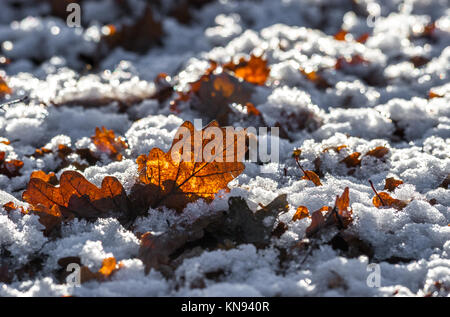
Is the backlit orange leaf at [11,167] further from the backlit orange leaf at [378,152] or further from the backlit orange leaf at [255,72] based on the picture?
the backlit orange leaf at [378,152]

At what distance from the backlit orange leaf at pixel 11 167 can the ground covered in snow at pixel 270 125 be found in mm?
40

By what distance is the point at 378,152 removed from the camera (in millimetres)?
2078

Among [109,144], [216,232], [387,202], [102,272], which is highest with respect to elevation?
[109,144]

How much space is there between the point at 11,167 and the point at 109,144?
17.7 inches

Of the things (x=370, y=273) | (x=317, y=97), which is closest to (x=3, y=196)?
(x=370, y=273)

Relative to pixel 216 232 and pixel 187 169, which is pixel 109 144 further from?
pixel 216 232

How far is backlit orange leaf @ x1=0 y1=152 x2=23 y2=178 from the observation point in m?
2.05

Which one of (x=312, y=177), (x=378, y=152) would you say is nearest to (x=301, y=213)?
(x=312, y=177)

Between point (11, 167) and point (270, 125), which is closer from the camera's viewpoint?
point (11, 167)

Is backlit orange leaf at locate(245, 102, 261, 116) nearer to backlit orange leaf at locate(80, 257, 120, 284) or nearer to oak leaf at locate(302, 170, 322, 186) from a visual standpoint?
oak leaf at locate(302, 170, 322, 186)

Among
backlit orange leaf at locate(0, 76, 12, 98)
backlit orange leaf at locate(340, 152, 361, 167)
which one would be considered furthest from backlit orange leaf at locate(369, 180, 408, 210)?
backlit orange leaf at locate(0, 76, 12, 98)

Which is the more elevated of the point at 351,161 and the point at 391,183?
the point at 351,161

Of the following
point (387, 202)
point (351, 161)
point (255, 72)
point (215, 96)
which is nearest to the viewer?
point (387, 202)
